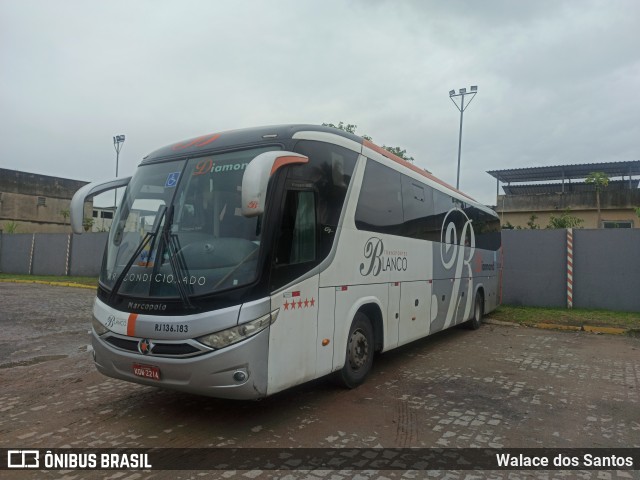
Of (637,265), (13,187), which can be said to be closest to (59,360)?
(637,265)

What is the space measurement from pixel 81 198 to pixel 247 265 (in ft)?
7.70

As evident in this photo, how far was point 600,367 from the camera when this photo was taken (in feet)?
24.7

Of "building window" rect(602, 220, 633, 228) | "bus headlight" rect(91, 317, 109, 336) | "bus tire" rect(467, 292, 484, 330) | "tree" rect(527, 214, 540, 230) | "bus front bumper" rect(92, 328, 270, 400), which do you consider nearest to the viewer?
"bus front bumper" rect(92, 328, 270, 400)

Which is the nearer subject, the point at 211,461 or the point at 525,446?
the point at 211,461

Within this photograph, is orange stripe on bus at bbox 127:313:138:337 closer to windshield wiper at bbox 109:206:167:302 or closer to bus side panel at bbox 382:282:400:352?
windshield wiper at bbox 109:206:167:302

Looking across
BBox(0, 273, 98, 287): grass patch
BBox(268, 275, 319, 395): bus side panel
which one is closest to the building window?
BBox(268, 275, 319, 395): bus side panel

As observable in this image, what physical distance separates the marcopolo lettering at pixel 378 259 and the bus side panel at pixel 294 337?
1247 mm

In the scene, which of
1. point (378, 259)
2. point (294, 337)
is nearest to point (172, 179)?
point (294, 337)

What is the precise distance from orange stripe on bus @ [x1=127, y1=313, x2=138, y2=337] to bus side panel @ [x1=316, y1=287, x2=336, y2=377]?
1860mm

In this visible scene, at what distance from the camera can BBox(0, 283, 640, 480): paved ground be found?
4344 millimetres

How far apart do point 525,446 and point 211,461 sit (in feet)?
9.31

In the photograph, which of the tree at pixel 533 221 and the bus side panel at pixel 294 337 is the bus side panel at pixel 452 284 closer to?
the bus side panel at pixel 294 337

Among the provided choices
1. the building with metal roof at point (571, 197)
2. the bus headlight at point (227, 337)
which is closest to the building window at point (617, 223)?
the building with metal roof at point (571, 197)

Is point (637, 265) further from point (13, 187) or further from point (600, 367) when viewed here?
point (13, 187)
